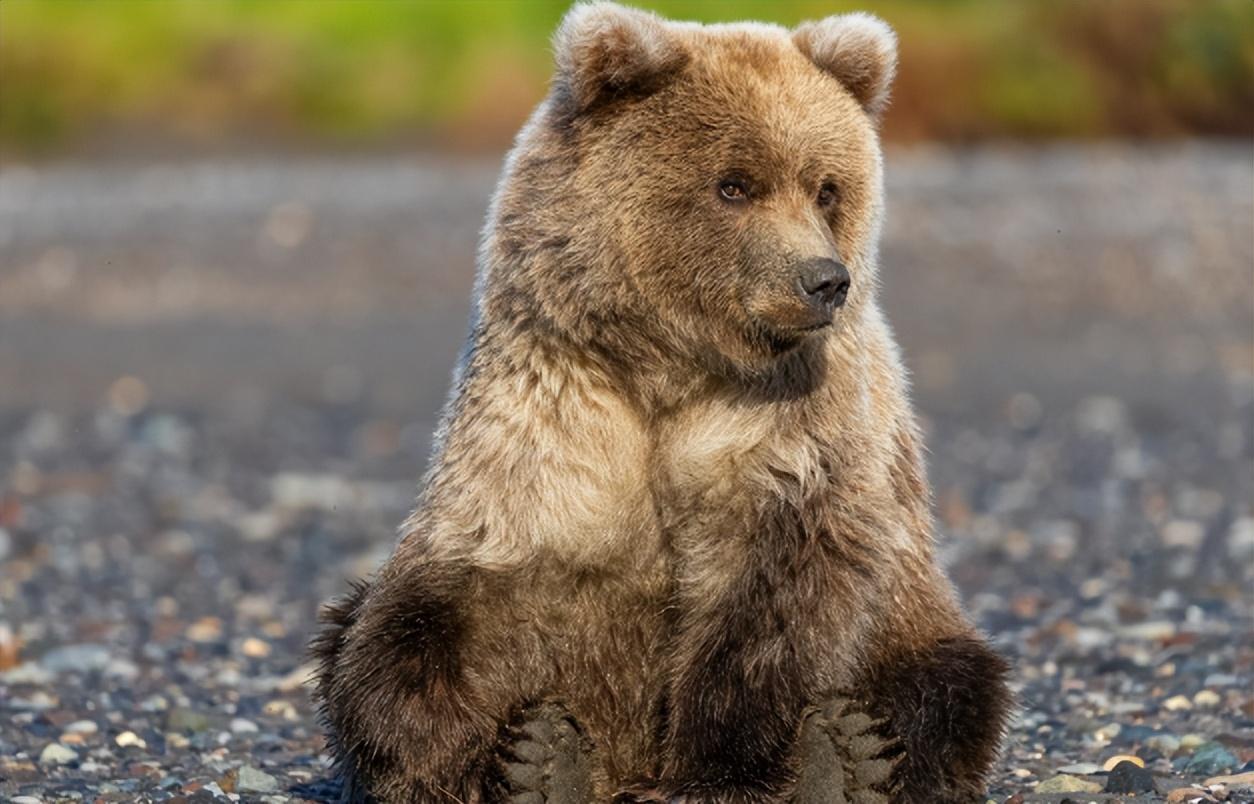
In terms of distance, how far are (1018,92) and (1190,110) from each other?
2.02 meters

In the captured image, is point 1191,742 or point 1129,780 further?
point 1191,742

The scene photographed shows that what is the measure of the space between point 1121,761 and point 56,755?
2.87 metres

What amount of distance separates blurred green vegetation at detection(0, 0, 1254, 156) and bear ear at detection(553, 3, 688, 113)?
19608 mm

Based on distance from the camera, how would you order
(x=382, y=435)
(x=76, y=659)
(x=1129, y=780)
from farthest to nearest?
(x=382, y=435)
(x=76, y=659)
(x=1129, y=780)

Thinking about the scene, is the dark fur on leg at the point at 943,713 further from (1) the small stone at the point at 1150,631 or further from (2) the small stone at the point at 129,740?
(1) the small stone at the point at 1150,631

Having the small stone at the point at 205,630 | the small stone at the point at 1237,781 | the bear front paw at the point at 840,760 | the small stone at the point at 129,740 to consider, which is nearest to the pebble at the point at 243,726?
the small stone at the point at 129,740

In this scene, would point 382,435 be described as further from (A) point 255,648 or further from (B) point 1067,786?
(B) point 1067,786

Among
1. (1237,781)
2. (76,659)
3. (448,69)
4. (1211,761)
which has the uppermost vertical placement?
(448,69)

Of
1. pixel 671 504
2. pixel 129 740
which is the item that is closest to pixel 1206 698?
pixel 671 504

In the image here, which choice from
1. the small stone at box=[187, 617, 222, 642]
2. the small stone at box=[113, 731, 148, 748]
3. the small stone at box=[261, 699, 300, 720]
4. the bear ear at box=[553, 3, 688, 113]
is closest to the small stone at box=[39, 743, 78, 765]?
the small stone at box=[113, 731, 148, 748]

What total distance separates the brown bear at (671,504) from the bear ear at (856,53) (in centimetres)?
1

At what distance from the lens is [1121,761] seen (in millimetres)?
5359

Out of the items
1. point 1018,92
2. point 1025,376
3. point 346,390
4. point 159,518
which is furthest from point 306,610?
point 1018,92

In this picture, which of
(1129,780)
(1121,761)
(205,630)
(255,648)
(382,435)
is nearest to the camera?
(1129,780)
